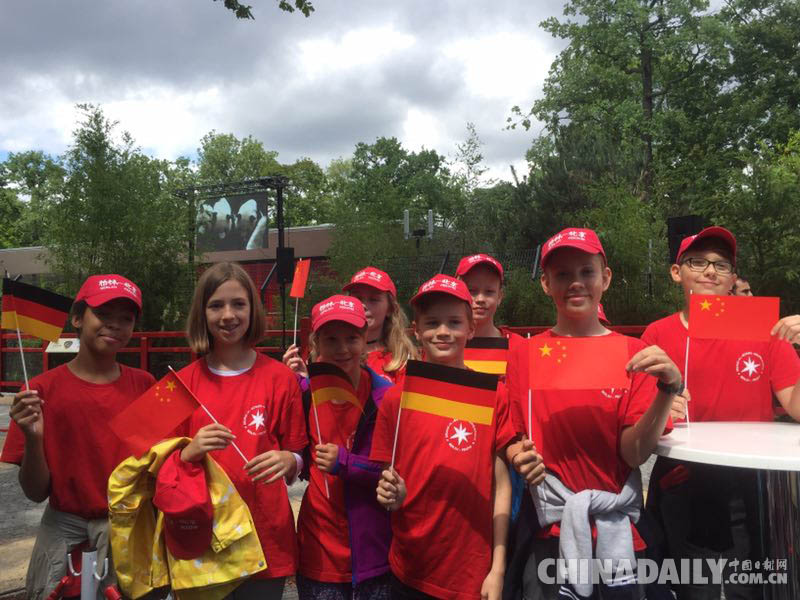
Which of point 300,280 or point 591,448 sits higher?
point 300,280

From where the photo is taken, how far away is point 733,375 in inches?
116

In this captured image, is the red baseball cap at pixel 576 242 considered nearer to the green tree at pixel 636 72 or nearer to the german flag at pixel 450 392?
the german flag at pixel 450 392

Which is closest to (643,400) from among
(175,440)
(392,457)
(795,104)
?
(392,457)

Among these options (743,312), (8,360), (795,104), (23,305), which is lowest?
(8,360)

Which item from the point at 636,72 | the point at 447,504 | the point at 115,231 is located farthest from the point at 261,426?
the point at 636,72

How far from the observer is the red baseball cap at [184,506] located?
87.5 inches

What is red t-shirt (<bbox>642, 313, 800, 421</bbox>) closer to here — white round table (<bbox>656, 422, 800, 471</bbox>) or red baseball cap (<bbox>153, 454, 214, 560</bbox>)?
white round table (<bbox>656, 422, 800, 471</bbox>)

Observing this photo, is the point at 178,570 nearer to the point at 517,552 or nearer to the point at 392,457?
the point at 392,457

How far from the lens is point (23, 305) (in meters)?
2.95

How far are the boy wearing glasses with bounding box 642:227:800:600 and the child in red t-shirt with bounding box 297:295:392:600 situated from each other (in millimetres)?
1264

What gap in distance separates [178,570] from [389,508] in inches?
29.6

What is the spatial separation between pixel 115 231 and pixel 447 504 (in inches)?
672

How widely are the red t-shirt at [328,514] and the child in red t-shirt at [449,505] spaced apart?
207mm

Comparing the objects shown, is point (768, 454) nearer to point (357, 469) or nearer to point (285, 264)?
point (357, 469)
